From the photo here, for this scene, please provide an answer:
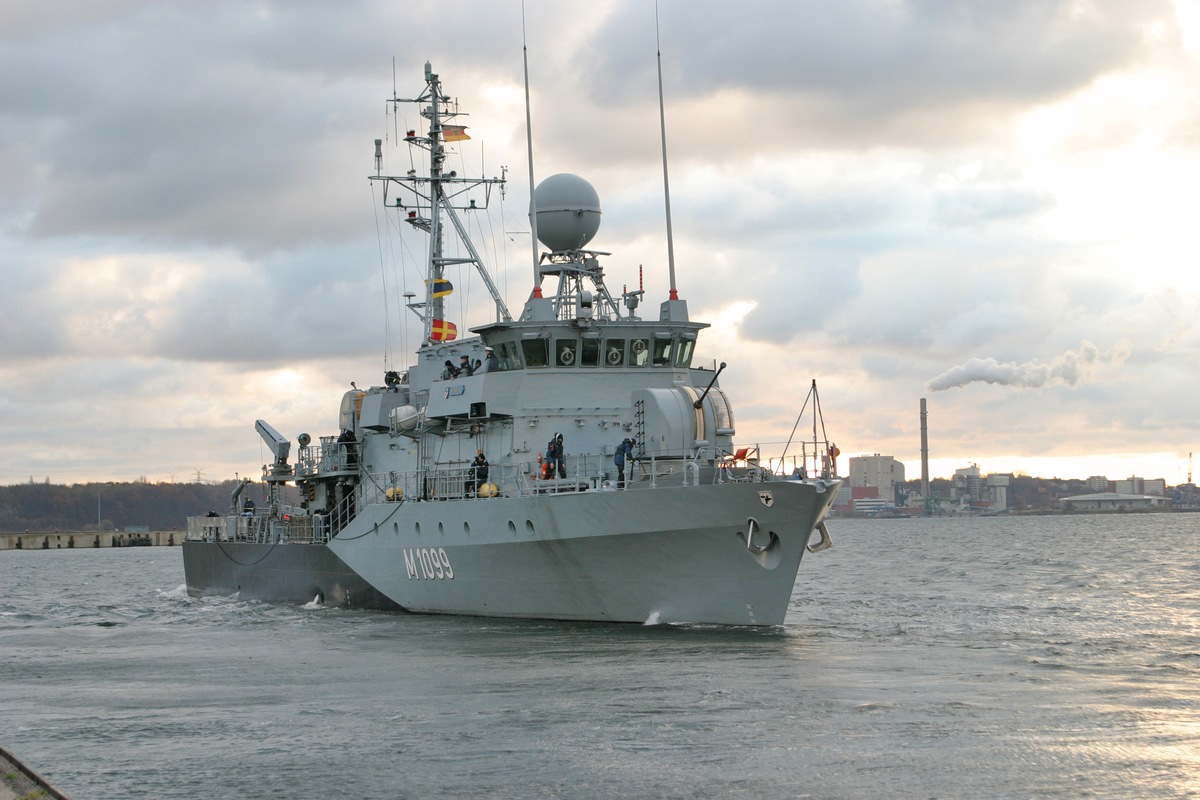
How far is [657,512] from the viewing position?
22.6 meters

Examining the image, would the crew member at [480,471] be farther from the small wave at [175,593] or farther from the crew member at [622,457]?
the small wave at [175,593]

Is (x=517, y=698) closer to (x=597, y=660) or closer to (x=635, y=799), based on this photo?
(x=597, y=660)

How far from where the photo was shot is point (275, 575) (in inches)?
1389

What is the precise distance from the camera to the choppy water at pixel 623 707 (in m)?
12.5

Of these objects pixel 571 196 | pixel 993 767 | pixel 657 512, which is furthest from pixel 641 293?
pixel 993 767

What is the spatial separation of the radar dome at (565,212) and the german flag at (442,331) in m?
5.62

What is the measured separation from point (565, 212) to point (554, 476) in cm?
655

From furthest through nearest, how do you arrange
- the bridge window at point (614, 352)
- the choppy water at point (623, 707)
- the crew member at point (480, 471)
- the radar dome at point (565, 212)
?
1. the radar dome at point (565, 212)
2. the bridge window at point (614, 352)
3. the crew member at point (480, 471)
4. the choppy water at point (623, 707)

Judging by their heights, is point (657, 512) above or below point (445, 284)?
below

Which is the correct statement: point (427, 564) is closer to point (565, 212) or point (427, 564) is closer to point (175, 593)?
point (565, 212)

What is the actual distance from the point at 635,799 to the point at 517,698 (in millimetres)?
5484

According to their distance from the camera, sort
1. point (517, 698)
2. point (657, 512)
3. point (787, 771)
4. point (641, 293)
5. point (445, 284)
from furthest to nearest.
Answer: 1. point (445, 284)
2. point (641, 293)
3. point (657, 512)
4. point (517, 698)
5. point (787, 771)

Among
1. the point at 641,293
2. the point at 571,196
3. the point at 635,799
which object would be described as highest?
the point at 571,196

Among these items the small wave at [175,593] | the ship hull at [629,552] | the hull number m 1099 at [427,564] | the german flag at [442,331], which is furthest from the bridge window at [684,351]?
the small wave at [175,593]
